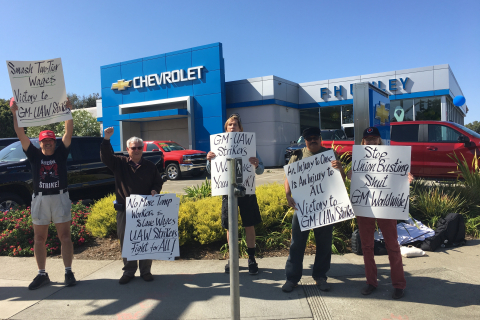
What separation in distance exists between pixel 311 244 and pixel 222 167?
2.00 m

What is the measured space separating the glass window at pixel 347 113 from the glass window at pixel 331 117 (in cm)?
25

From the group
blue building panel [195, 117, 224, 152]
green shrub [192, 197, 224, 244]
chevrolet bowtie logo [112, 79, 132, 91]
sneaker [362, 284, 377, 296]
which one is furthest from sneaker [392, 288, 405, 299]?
chevrolet bowtie logo [112, 79, 132, 91]

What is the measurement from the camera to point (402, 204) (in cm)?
347

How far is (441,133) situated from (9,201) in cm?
1029

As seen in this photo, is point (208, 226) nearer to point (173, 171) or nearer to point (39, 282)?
point (39, 282)

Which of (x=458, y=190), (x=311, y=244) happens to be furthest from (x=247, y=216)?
(x=458, y=190)

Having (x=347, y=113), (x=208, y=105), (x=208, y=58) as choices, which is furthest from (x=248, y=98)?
(x=347, y=113)

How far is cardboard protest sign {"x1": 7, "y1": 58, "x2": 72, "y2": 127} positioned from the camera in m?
4.21

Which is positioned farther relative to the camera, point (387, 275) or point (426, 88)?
point (426, 88)

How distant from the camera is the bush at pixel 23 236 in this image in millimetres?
5445

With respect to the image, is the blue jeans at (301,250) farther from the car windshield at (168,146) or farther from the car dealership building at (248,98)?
the car dealership building at (248,98)

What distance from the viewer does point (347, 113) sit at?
70.4 ft

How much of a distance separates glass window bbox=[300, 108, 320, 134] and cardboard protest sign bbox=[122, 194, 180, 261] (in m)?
19.6

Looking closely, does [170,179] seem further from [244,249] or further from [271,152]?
[244,249]
